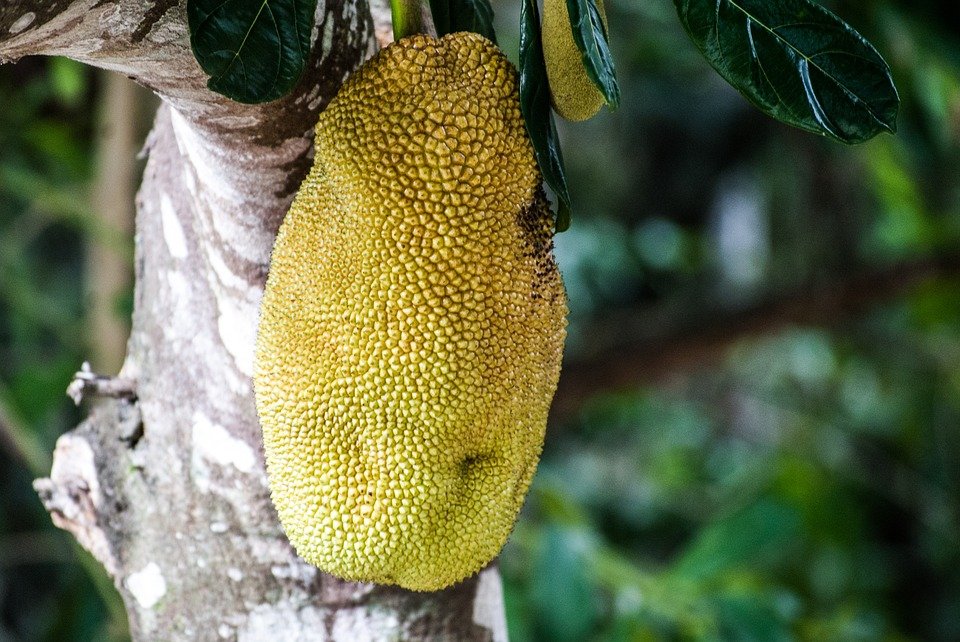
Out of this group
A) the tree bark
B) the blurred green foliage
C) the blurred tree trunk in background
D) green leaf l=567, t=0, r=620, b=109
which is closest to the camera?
green leaf l=567, t=0, r=620, b=109

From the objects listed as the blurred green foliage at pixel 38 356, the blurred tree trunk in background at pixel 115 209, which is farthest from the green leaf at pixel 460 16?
the blurred tree trunk in background at pixel 115 209

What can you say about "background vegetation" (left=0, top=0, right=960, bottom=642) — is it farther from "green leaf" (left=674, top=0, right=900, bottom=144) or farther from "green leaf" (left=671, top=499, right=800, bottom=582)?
"green leaf" (left=674, top=0, right=900, bottom=144)

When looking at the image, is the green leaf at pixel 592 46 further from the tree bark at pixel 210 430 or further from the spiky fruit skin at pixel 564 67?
the tree bark at pixel 210 430

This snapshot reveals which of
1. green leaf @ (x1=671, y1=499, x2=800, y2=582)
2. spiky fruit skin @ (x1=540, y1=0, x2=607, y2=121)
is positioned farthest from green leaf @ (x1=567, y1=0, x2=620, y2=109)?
green leaf @ (x1=671, y1=499, x2=800, y2=582)

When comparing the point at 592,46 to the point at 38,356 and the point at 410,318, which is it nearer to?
the point at 410,318

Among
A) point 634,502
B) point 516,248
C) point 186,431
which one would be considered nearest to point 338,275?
point 516,248
